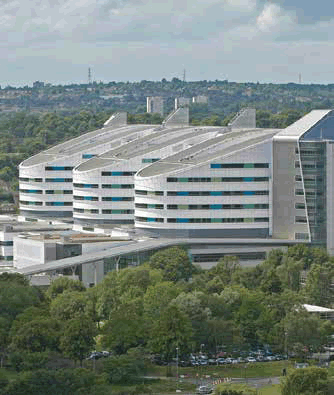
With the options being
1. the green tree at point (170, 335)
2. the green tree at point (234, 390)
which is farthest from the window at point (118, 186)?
the green tree at point (234, 390)

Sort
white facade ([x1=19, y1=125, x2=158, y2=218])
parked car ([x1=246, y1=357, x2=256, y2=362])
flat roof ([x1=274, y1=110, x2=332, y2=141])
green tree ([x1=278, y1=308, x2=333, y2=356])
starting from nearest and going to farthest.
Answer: green tree ([x1=278, y1=308, x2=333, y2=356])
parked car ([x1=246, y1=357, x2=256, y2=362])
flat roof ([x1=274, y1=110, x2=332, y2=141])
white facade ([x1=19, y1=125, x2=158, y2=218])

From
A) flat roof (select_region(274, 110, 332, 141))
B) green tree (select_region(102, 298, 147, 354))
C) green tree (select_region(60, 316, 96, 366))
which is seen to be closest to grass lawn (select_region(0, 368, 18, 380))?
green tree (select_region(60, 316, 96, 366))

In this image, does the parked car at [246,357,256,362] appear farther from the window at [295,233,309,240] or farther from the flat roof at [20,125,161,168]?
the flat roof at [20,125,161,168]

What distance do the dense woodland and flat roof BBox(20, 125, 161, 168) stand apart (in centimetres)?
4876

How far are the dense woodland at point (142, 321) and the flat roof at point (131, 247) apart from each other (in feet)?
22.9

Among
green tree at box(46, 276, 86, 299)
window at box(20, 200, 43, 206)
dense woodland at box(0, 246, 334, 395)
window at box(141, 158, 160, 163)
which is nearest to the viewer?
dense woodland at box(0, 246, 334, 395)

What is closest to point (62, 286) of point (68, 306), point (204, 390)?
point (68, 306)

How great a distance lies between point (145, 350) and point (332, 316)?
15.9 m

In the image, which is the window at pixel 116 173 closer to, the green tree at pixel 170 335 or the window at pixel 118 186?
the window at pixel 118 186

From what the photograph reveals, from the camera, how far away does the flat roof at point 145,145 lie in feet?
474

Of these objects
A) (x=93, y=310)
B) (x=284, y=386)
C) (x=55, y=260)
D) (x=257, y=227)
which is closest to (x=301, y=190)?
(x=257, y=227)

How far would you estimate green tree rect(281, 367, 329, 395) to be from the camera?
255ft

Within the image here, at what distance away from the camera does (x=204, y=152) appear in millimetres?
131750

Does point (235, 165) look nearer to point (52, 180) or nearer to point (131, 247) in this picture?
point (131, 247)
